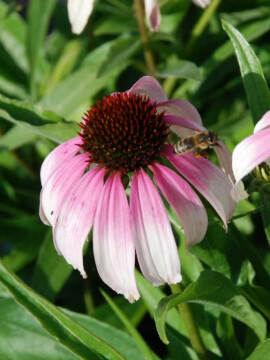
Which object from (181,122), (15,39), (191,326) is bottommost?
(191,326)

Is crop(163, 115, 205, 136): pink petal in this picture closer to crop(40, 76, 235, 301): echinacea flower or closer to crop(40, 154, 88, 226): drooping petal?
crop(40, 76, 235, 301): echinacea flower

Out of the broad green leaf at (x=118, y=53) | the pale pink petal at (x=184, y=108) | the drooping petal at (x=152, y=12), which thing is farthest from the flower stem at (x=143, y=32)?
the pale pink petal at (x=184, y=108)

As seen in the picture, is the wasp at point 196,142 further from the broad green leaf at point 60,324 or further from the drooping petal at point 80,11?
the drooping petal at point 80,11

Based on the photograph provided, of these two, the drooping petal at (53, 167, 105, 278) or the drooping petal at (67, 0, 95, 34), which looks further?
the drooping petal at (67, 0, 95, 34)

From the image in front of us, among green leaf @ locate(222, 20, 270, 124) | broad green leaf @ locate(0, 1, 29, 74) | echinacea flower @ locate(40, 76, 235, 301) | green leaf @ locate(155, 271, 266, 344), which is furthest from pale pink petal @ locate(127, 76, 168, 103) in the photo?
broad green leaf @ locate(0, 1, 29, 74)

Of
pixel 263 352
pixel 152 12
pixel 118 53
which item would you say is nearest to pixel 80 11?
pixel 152 12

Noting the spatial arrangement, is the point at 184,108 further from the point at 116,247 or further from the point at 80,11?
the point at 80,11
